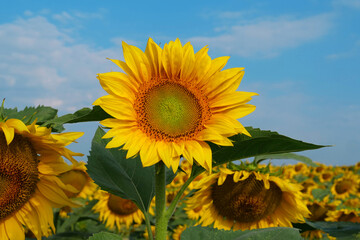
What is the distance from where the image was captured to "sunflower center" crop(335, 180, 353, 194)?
34.0ft

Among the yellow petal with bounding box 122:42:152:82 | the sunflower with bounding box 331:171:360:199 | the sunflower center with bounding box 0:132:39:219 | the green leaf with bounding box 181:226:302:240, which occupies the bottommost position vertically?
the sunflower with bounding box 331:171:360:199

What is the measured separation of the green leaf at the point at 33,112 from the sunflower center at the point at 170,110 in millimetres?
736

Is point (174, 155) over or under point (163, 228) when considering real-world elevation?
over

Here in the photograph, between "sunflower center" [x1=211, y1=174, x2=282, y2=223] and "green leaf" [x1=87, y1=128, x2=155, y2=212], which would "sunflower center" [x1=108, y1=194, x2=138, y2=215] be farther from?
"green leaf" [x1=87, y1=128, x2=155, y2=212]

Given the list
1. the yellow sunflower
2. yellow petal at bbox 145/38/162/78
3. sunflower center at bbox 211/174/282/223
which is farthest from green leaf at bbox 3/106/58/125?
sunflower center at bbox 211/174/282/223

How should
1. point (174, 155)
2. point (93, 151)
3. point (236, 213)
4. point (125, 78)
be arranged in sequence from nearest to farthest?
point (174, 155) < point (125, 78) < point (93, 151) < point (236, 213)

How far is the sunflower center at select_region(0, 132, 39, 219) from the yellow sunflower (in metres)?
0.67

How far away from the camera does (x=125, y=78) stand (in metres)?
2.11

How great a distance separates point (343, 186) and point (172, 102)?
931cm

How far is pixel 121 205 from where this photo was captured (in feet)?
18.9

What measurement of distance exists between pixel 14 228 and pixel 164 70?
1.34 meters

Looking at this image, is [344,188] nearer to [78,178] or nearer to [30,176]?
[78,178]

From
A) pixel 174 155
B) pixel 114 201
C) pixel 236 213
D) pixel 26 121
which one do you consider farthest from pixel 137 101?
pixel 114 201

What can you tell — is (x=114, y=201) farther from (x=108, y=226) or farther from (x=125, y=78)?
(x=125, y=78)
